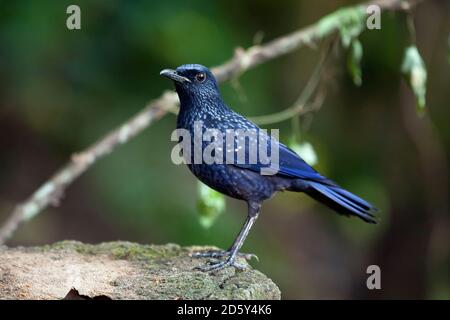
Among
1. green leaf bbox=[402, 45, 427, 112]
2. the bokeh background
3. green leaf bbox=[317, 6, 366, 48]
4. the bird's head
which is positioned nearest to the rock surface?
the bird's head

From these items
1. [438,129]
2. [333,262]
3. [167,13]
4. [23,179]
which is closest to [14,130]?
[23,179]

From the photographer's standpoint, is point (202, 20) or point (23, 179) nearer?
point (202, 20)

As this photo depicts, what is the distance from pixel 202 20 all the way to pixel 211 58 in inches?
15.8

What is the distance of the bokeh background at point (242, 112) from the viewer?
7301mm

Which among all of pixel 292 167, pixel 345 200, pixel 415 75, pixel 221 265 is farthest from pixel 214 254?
pixel 415 75

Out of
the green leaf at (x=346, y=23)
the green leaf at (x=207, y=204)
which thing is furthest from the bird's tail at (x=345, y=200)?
the green leaf at (x=346, y=23)

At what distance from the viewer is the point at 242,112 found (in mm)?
7434

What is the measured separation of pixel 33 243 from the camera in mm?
7801

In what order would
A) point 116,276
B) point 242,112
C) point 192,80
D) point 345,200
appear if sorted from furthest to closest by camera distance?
point 242,112 → point 345,200 → point 192,80 → point 116,276

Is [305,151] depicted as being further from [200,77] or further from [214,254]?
[214,254]

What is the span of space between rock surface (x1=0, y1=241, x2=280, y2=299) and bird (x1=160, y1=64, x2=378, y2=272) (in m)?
0.35

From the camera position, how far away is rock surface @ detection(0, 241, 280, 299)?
3887 millimetres

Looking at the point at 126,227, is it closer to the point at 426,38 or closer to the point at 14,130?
the point at 14,130

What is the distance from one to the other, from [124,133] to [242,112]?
6.23ft
